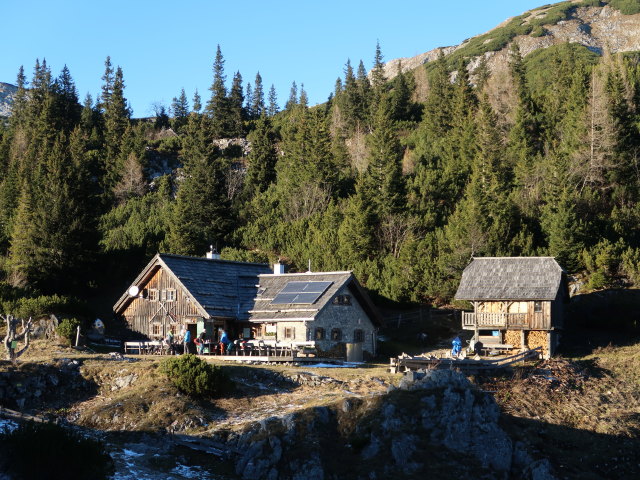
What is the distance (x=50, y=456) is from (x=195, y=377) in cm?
1119

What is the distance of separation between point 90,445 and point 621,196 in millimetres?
53535

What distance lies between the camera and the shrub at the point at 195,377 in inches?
1316

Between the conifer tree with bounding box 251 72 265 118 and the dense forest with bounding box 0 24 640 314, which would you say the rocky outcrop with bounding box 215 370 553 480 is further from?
the conifer tree with bounding box 251 72 265 118

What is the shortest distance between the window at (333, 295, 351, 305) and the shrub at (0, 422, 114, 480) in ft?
83.2

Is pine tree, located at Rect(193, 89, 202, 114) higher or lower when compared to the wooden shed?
higher

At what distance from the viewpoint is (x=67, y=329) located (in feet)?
146

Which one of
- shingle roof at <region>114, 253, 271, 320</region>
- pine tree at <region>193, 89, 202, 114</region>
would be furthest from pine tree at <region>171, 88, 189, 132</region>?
shingle roof at <region>114, 253, 271, 320</region>

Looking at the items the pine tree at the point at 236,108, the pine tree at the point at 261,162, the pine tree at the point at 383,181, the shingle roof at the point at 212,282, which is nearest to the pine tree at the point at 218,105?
Result: the pine tree at the point at 236,108

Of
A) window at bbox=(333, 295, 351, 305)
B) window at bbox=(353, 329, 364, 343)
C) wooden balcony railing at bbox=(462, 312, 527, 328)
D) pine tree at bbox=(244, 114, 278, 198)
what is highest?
pine tree at bbox=(244, 114, 278, 198)

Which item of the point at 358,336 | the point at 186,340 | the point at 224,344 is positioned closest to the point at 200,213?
the point at 358,336

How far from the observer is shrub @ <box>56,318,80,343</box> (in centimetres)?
4438

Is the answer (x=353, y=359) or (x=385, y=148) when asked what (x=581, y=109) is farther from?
(x=353, y=359)

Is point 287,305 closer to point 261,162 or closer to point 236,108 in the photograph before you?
point 261,162

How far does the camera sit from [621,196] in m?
66.1
